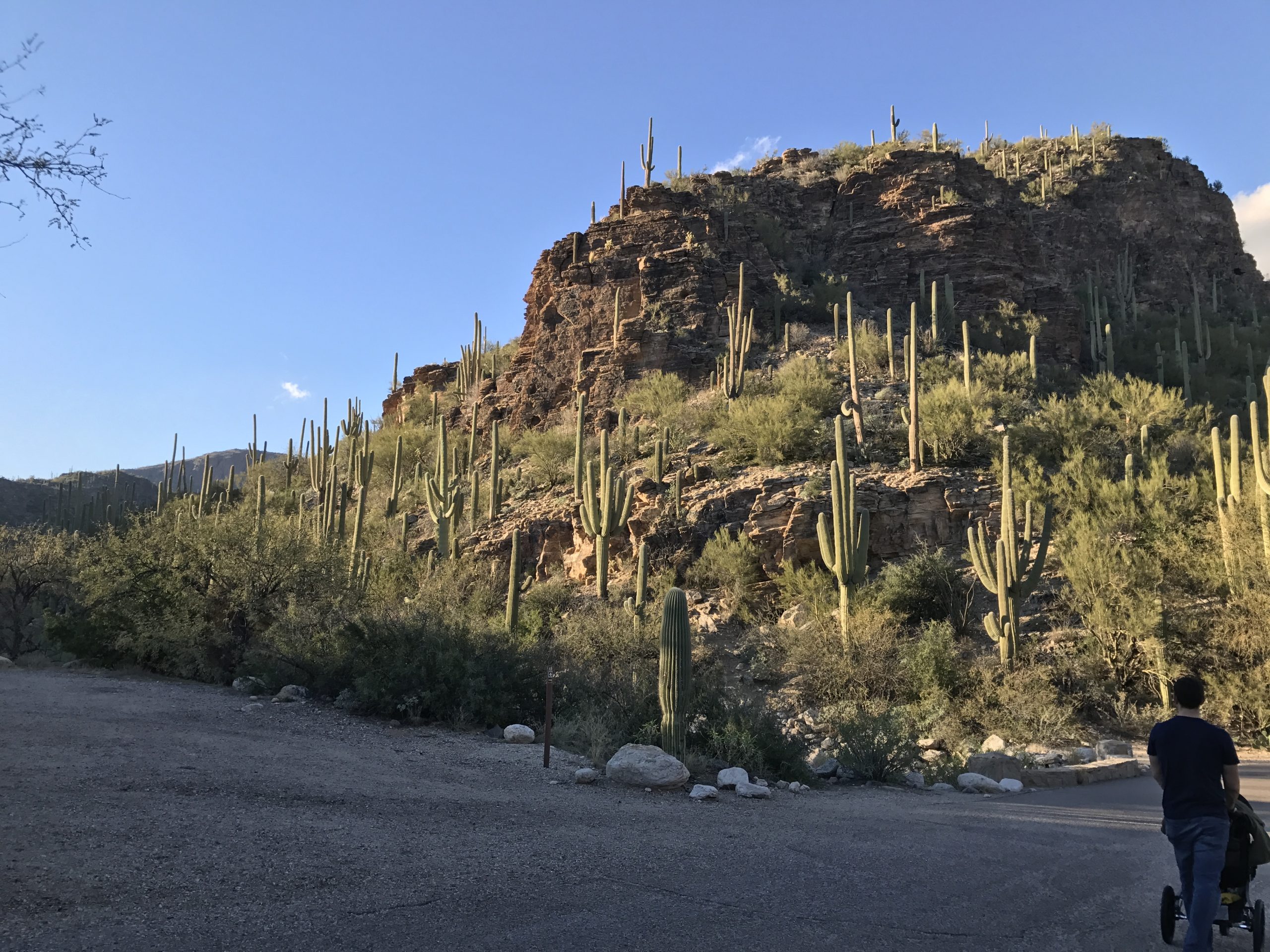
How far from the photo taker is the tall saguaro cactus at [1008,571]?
16391 millimetres

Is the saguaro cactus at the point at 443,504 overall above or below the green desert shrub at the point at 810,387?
below

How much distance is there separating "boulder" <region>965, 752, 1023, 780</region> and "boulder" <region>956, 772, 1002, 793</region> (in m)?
0.45

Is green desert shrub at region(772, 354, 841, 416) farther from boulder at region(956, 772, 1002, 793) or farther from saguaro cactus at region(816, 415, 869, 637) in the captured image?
boulder at region(956, 772, 1002, 793)

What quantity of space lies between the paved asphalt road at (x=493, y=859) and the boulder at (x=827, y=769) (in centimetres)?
137

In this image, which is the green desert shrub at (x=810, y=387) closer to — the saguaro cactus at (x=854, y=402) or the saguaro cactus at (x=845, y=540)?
the saguaro cactus at (x=854, y=402)

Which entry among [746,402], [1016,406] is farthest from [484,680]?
[1016,406]

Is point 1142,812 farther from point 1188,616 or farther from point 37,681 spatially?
point 37,681

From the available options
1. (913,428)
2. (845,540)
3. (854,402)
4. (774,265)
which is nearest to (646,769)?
(845,540)

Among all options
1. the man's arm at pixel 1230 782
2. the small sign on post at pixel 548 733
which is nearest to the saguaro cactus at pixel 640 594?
the small sign on post at pixel 548 733

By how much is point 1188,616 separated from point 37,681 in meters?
20.5

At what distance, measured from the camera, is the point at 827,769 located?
452 inches

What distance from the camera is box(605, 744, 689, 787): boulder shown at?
920 centimetres

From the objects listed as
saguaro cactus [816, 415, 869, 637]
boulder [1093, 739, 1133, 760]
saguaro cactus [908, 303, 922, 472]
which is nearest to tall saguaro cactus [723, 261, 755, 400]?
saguaro cactus [908, 303, 922, 472]

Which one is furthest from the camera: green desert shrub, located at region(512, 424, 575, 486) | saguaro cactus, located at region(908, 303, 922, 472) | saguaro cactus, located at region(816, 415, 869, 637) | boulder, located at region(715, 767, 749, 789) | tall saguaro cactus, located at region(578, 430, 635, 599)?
green desert shrub, located at region(512, 424, 575, 486)
